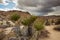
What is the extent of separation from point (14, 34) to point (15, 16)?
90cm

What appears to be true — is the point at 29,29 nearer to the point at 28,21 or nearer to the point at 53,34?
the point at 28,21

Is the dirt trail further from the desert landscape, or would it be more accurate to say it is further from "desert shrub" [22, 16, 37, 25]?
"desert shrub" [22, 16, 37, 25]

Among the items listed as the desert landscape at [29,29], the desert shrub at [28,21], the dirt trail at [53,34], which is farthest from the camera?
the dirt trail at [53,34]

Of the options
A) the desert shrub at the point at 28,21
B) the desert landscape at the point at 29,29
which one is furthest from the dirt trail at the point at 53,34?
the desert shrub at the point at 28,21

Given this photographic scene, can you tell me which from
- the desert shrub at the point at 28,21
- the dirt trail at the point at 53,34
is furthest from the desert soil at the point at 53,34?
the desert shrub at the point at 28,21

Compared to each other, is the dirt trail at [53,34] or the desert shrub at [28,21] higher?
the desert shrub at [28,21]

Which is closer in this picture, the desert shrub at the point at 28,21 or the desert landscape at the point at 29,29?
the desert landscape at the point at 29,29

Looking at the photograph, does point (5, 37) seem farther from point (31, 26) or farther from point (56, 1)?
point (56, 1)

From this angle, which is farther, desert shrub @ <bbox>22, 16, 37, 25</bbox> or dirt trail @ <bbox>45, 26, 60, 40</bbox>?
dirt trail @ <bbox>45, 26, 60, 40</bbox>

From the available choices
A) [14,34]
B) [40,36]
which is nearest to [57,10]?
[40,36]

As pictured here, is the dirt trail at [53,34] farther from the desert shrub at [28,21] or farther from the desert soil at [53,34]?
the desert shrub at [28,21]

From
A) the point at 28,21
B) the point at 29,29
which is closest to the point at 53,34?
the point at 29,29

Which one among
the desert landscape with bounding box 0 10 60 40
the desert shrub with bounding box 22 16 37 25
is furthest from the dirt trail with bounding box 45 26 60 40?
the desert shrub with bounding box 22 16 37 25

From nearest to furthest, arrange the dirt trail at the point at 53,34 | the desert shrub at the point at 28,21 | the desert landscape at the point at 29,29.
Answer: the desert landscape at the point at 29,29, the desert shrub at the point at 28,21, the dirt trail at the point at 53,34
